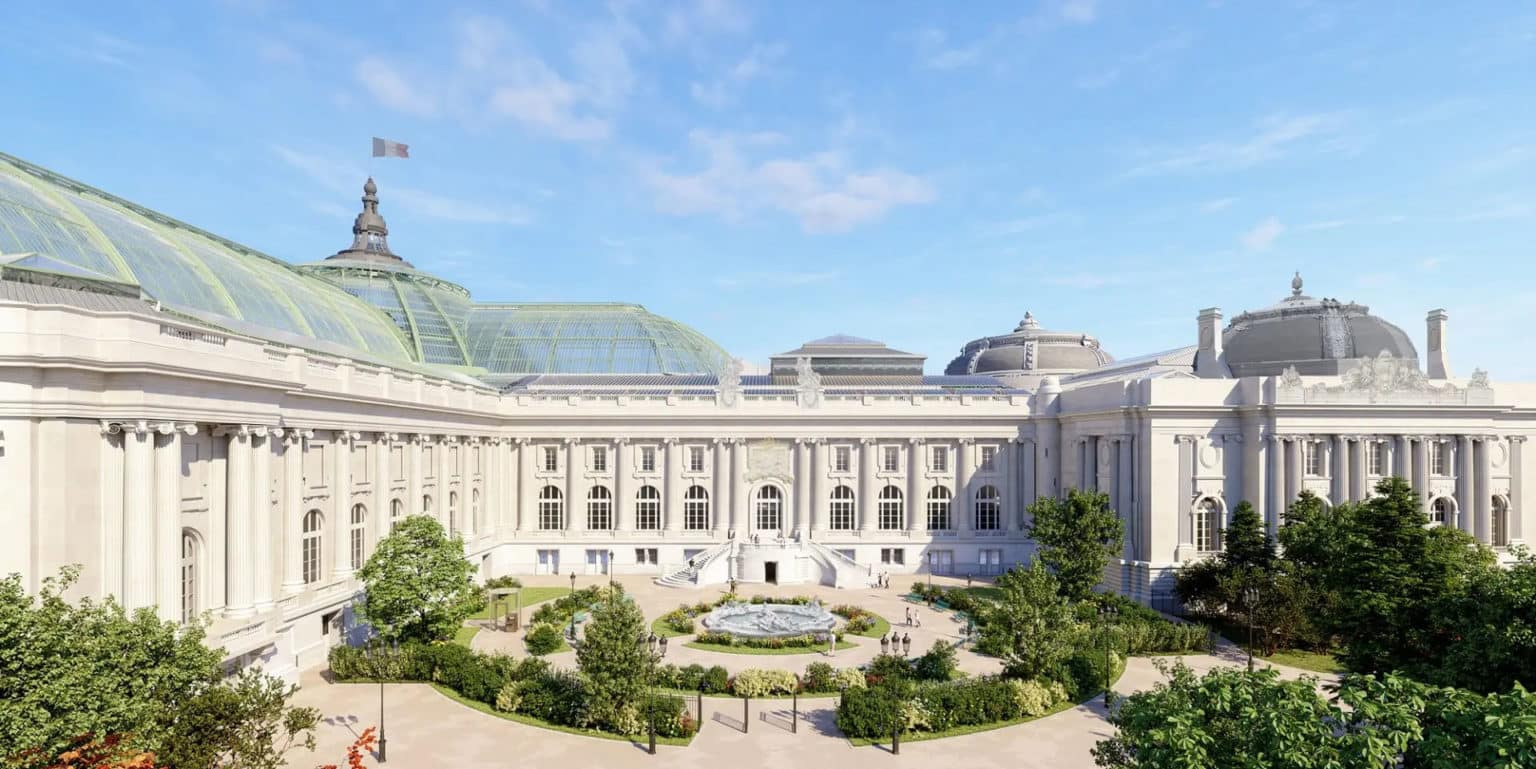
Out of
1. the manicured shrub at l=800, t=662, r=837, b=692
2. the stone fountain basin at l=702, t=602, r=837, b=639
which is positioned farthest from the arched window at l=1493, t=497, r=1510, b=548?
the manicured shrub at l=800, t=662, r=837, b=692

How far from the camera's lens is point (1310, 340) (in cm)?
6122

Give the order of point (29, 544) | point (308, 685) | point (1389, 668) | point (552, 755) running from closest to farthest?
point (29, 544) < point (552, 755) < point (1389, 668) < point (308, 685)

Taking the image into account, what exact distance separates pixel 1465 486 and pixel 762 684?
172ft

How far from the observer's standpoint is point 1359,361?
178 feet

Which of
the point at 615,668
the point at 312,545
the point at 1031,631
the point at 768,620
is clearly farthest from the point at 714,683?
the point at 312,545

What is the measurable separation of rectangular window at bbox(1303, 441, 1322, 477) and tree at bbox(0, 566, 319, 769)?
59136 mm

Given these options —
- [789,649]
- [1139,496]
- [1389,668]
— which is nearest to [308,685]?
[789,649]

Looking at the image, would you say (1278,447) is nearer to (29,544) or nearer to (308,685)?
(308,685)

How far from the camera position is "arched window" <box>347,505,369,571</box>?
43969mm

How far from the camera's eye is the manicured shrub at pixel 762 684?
34.8 meters

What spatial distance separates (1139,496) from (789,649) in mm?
28378

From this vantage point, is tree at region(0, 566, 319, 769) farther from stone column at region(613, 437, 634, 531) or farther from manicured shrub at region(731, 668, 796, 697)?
stone column at region(613, 437, 634, 531)

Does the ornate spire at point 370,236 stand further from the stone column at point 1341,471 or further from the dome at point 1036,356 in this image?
the stone column at point 1341,471

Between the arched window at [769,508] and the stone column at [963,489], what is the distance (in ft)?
50.4
